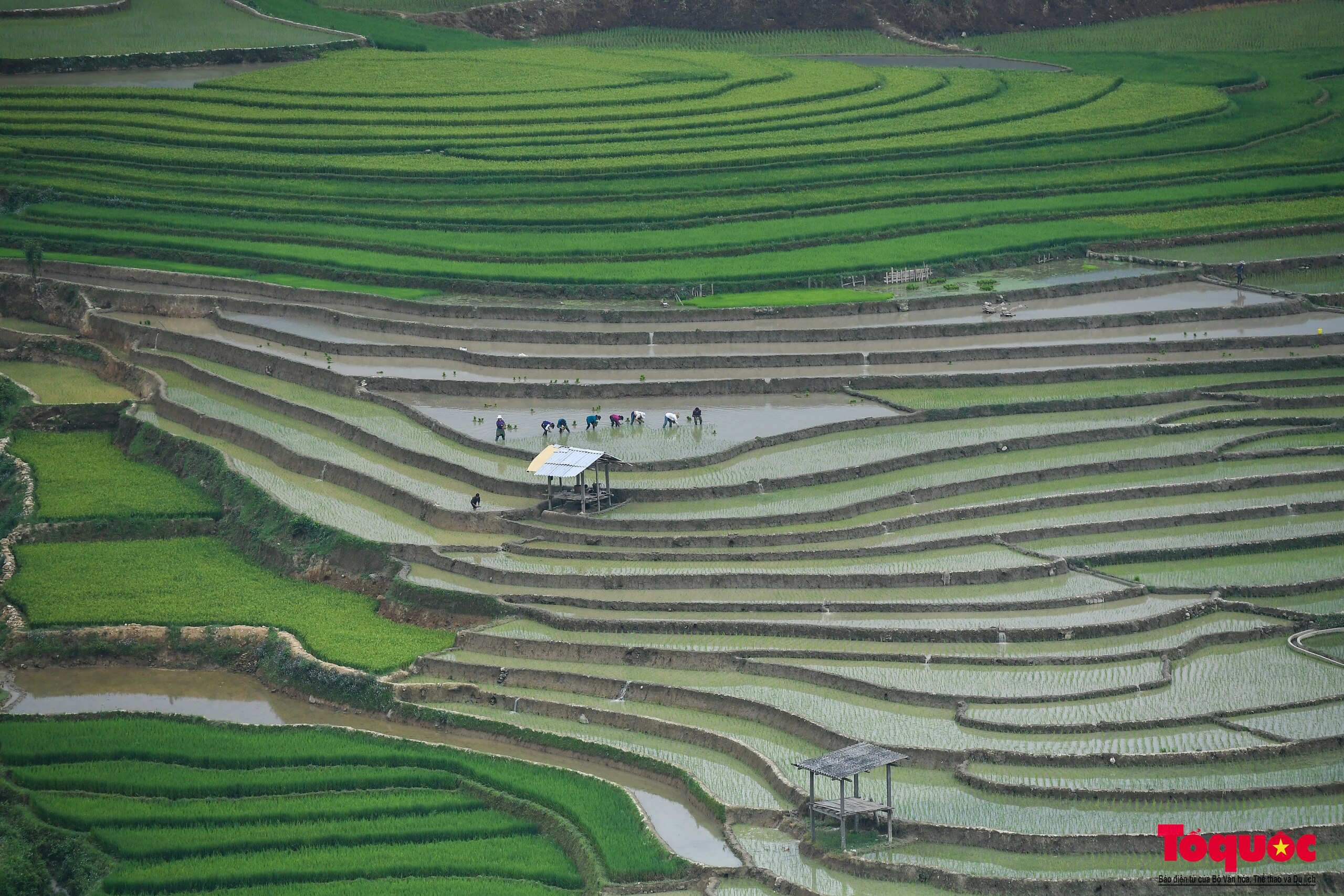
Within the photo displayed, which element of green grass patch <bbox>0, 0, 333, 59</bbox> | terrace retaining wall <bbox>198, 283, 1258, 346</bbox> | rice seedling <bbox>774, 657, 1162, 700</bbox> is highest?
green grass patch <bbox>0, 0, 333, 59</bbox>

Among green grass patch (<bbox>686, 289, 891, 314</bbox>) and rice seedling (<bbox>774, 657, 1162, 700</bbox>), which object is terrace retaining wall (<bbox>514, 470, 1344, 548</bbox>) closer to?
rice seedling (<bbox>774, 657, 1162, 700</bbox>)

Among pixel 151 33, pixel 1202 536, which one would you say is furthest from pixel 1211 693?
pixel 151 33

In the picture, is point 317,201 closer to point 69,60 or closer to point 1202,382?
point 69,60

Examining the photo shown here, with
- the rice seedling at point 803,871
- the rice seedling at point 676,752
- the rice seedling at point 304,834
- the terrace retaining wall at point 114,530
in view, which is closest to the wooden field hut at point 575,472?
the rice seedling at point 676,752

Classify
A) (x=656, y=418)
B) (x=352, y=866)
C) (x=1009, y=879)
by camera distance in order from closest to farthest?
(x=1009, y=879) < (x=352, y=866) < (x=656, y=418)

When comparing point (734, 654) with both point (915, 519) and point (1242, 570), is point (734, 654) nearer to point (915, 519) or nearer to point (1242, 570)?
point (915, 519)

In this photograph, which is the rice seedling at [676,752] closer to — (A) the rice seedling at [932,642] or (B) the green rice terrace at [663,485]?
(B) the green rice terrace at [663,485]

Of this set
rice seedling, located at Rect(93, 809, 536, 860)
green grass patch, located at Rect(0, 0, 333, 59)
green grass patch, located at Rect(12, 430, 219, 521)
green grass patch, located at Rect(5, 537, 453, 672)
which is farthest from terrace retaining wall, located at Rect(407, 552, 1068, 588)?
green grass patch, located at Rect(0, 0, 333, 59)

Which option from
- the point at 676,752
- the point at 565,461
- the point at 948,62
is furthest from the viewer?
the point at 948,62
